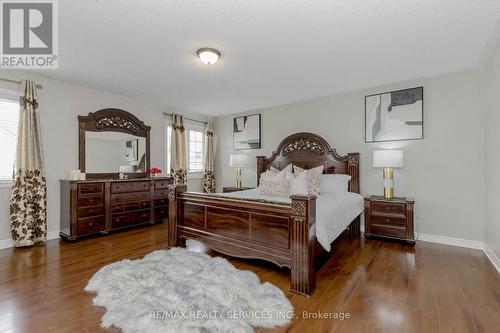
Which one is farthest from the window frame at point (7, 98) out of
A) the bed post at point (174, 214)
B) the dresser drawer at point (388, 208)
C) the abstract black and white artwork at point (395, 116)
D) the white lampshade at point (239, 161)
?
the abstract black and white artwork at point (395, 116)

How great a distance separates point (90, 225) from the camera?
3.81 m

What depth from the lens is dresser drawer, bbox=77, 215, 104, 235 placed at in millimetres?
3703

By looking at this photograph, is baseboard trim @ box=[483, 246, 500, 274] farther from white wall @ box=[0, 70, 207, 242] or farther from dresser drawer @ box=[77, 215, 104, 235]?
white wall @ box=[0, 70, 207, 242]

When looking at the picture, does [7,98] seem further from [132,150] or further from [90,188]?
[132,150]

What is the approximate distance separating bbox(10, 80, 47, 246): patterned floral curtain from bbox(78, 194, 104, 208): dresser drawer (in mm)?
486

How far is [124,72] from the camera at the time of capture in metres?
3.49

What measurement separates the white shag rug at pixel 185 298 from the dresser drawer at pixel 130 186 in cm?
178

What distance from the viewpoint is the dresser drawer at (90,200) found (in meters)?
3.72

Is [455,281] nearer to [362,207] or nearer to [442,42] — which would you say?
[362,207]

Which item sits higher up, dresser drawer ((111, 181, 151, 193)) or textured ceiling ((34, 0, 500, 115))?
textured ceiling ((34, 0, 500, 115))

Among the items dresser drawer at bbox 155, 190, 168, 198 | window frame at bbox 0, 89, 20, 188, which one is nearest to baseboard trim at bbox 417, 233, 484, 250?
dresser drawer at bbox 155, 190, 168, 198

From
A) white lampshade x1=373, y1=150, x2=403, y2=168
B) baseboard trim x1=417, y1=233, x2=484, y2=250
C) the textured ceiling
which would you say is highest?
the textured ceiling

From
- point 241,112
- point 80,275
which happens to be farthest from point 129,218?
point 241,112

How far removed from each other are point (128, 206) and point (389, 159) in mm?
4406
